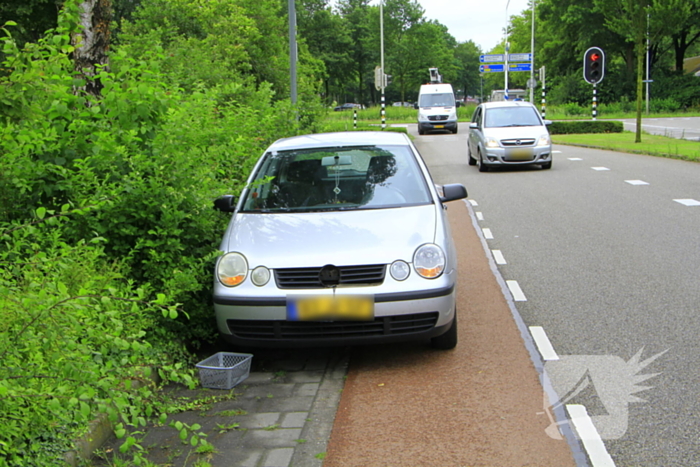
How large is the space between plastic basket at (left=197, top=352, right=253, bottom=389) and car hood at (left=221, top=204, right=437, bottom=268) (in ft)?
2.26

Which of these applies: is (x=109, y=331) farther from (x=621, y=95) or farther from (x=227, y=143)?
(x=621, y=95)

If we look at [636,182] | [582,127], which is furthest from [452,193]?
[582,127]

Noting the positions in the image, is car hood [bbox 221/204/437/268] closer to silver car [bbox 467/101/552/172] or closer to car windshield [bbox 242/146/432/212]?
car windshield [bbox 242/146/432/212]

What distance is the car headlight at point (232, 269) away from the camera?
17.1ft

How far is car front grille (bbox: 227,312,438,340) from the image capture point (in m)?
5.09

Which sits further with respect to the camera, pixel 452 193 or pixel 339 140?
pixel 339 140

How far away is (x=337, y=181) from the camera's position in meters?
6.34

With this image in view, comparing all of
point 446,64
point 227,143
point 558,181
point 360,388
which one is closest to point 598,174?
point 558,181

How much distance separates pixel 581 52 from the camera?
6400cm

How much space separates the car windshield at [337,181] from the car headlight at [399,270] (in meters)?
0.91

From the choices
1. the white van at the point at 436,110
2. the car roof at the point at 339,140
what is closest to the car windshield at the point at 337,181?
the car roof at the point at 339,140

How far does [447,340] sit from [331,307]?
3.40 feet

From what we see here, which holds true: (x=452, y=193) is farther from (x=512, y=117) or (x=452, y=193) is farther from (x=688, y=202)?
(x=512, y=117)

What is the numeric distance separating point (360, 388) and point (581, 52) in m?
64.3
